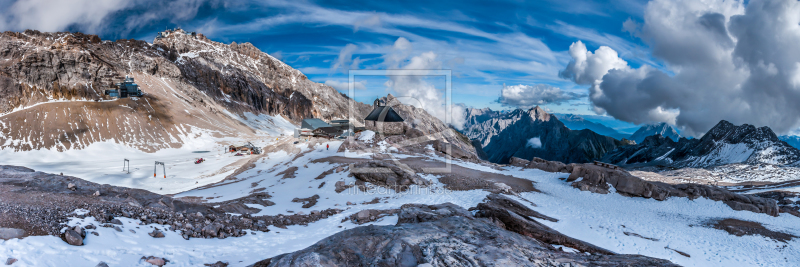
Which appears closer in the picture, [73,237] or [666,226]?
[73,237]

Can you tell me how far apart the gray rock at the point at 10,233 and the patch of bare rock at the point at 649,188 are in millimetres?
30681

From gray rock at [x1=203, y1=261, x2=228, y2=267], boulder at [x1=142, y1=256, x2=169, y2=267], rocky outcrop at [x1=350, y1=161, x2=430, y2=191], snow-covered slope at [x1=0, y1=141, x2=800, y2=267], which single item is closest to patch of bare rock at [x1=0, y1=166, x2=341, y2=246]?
snow-covered slope at [x1=0, y1=141, x2=800, y2=267]

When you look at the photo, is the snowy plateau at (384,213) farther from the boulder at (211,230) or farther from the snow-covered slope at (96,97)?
the snow-covered slope at (96,97)

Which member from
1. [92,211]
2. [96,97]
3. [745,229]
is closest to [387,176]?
[92,211]

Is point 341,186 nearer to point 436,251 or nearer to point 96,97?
point 436,251

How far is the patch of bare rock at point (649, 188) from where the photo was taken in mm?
22625

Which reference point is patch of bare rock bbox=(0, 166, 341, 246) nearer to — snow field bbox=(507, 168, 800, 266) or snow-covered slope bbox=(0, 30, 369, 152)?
snow field bbox=(507, 168, 800, 266)

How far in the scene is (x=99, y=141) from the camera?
81.1 m

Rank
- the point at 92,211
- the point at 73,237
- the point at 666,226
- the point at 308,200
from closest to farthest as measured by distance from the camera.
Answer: the point at 73,237 → the point at 92,211 → the point at 666,226 → the point at 308,200

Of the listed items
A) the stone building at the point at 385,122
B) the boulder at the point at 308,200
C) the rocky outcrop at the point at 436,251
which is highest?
the stone building at the point at 385,122

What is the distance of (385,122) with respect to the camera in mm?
45719

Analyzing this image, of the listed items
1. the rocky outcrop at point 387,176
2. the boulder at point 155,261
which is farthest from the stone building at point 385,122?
the boulder at point 155,261

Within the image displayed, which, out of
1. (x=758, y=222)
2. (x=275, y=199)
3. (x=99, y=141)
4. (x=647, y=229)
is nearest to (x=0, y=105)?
(x=99, y=141)

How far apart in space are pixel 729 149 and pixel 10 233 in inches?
6016
